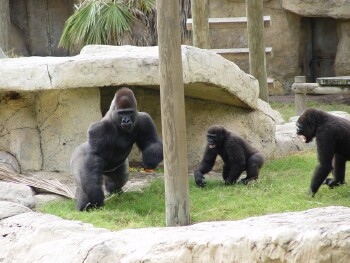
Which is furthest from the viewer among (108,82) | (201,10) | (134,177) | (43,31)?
(43,31)

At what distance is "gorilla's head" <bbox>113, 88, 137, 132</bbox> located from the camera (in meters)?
6.98

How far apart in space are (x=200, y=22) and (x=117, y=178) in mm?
3637

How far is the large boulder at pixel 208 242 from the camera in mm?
3678

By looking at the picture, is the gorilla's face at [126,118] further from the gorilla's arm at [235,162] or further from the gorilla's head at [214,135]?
the gorilla's arm at [235,162]

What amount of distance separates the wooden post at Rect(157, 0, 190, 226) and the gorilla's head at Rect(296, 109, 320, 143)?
5.27 feet

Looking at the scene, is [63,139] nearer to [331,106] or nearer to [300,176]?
[300,176]

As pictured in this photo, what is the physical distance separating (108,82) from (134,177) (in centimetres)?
123

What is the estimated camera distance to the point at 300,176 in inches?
318

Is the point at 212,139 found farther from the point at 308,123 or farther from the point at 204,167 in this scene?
the point at 308,123

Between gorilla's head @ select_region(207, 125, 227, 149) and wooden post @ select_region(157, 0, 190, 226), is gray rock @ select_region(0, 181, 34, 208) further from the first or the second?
gorilla's head @ select_region(207, 125, 227, 149)

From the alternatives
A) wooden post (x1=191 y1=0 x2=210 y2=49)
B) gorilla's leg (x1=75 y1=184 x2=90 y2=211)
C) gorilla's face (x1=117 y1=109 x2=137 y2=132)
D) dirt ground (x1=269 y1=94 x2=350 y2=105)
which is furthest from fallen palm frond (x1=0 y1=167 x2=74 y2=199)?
dirt ground (x1=269 y1=94 x2=350 y2=105)

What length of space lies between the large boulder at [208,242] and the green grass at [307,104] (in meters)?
8.04

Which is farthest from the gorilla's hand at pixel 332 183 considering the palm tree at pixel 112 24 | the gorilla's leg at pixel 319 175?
the palm tree at pixel 112 24

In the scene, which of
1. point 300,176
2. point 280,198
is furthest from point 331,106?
point 280,198
